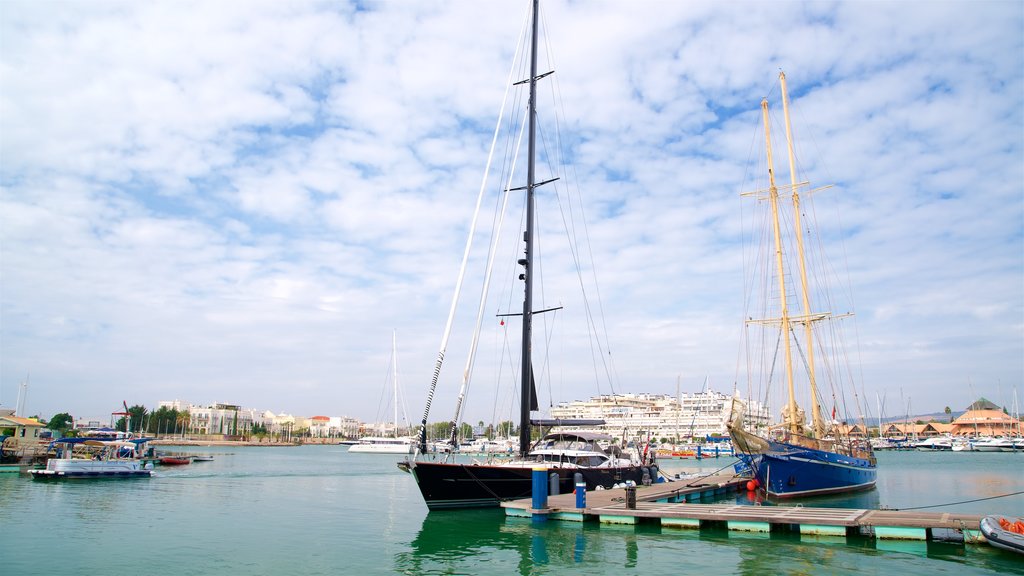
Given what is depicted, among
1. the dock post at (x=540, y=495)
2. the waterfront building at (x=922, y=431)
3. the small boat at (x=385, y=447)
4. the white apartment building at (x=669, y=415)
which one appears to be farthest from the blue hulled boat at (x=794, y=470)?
the waterfront building at (x=922, y=431)

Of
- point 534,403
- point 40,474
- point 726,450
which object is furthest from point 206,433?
point 534,403

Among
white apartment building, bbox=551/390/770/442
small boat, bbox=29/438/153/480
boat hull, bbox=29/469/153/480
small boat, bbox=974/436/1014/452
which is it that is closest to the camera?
boat hull, bbox=29/469/153/480

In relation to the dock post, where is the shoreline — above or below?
below

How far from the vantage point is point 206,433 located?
196 meters

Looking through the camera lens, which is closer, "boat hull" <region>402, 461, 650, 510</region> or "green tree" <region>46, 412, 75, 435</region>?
"boat hull" <region>402, 461, 650, 510</region>

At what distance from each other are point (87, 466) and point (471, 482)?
3468 cm

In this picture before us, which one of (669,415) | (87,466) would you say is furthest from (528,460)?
(669,415)

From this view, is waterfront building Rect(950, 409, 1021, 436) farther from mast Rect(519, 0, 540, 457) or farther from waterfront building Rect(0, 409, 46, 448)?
waterfront building Rect(0, 409, 46, 448)

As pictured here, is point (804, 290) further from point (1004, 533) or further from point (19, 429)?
point (19, 429)

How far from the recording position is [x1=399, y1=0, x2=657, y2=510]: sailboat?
952 inches

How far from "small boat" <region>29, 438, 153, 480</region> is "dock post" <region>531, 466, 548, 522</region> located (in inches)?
1483

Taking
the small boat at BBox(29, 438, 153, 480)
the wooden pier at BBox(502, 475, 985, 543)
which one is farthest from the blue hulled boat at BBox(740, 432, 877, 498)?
the small boat at BBox(29, 438, 153, 480)

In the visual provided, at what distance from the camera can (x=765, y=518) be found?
19875mm

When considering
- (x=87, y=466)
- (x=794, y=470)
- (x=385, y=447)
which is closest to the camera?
(x=794, y=470)
